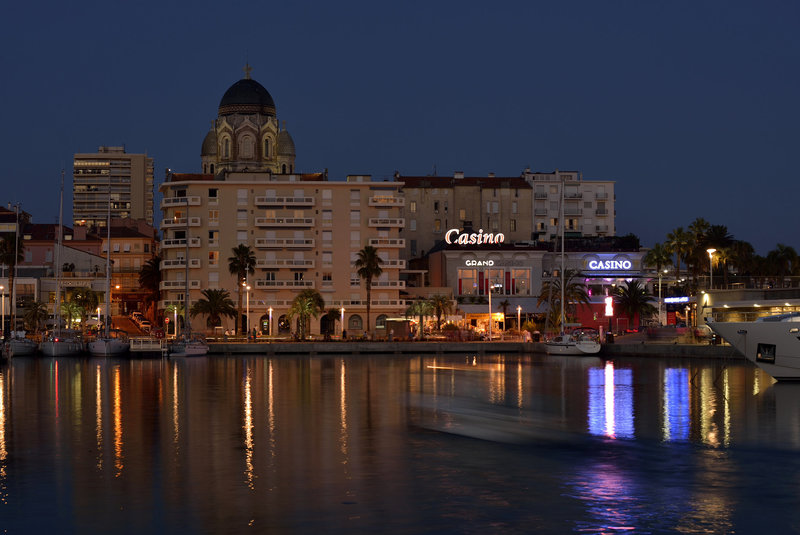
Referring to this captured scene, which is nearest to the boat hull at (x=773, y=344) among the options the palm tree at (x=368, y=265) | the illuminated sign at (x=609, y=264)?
the palm tree at (x=368, y=265)

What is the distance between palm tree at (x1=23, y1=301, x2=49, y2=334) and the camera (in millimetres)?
123375

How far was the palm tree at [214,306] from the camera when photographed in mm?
115938

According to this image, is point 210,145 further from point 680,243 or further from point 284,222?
point 680,243

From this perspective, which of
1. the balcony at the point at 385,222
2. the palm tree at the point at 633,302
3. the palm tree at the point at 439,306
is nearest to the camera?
the palm tree at the point at 439,306

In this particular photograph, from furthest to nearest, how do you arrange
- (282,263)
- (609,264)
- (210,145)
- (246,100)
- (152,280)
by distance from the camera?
(210,145), (246,100), (609,264), (152,280), (282,263)

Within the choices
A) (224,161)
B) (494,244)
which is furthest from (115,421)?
(224,161)

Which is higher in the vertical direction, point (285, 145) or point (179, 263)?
point (285, 145)

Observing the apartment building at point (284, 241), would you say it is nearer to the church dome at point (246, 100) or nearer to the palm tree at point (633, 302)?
the church dome at point (246, 100)

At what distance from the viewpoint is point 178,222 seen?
415ft

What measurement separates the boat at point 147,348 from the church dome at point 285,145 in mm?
60710

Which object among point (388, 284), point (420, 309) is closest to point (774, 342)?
point (420, 309)

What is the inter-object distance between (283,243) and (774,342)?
7752cm

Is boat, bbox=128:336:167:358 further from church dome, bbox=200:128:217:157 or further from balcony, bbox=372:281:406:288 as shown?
church dome, bbox=200:128:217:157

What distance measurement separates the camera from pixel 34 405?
46.9m
